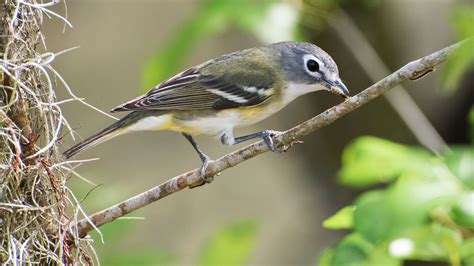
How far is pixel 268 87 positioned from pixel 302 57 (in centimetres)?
22

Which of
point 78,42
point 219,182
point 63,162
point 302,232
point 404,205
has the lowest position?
point 302,232

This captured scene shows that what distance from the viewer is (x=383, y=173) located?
268 cm

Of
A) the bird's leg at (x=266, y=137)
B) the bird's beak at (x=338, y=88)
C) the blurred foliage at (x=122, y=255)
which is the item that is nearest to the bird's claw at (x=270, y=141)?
the bird's leg at (x=266, y=137)

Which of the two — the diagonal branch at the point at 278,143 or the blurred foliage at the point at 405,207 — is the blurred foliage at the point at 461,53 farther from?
the blurred foliage at the point at 405,207

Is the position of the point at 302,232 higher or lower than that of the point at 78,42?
lower

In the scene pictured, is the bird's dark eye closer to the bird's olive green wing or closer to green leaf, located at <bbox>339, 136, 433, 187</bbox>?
the bird's olive green wing

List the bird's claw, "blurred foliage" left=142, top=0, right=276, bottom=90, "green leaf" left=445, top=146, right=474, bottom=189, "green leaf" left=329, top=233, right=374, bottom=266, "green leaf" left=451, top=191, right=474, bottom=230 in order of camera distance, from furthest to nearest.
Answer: "blurred foliage" left=142, top=0, right=276, bottom=90 < the bird's claw < "green leaf" left=329, top=233, right=374, bottom=266 < "green leaf" left=445, top=146, right=474, bottom=189 < "green leaf" left=451, top=191, right=474, bottom=230

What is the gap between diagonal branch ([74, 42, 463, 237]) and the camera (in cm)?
232

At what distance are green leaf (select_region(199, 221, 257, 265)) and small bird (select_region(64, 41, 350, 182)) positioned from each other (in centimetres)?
36

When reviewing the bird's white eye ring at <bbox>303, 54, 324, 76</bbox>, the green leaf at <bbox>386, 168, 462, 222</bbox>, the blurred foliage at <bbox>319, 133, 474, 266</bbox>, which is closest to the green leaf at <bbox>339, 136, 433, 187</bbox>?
the blurred foliage at <bbox>319, 133, 474, 266</bbox>

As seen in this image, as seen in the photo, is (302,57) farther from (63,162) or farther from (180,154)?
(180,154)

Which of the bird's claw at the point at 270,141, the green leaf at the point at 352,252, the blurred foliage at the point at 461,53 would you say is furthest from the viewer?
the bird's claw at the point at 270,141

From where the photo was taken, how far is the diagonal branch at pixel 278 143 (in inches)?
91.5

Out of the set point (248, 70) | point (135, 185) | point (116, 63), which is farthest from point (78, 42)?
point (248, 70)
